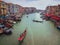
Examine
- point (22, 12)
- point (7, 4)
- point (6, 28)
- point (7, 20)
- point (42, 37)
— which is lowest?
point (42, 37)

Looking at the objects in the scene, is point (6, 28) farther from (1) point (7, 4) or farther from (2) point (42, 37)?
(2) point (42, 37)

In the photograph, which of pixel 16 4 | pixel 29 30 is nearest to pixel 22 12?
pixel 16 4

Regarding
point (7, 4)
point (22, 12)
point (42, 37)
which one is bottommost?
point (42, 37)

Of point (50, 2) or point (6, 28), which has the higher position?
point (50, 2)

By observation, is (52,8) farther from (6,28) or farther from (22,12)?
(6,28)

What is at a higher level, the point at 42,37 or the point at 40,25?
the point at 40,25

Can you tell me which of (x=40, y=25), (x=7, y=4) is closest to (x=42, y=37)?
(x=40, y=25)
